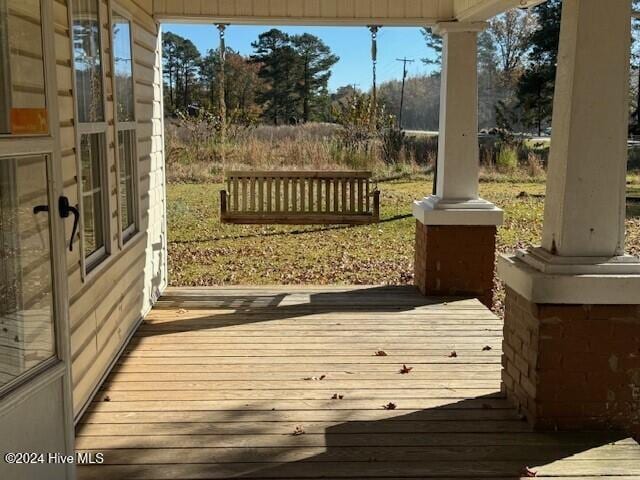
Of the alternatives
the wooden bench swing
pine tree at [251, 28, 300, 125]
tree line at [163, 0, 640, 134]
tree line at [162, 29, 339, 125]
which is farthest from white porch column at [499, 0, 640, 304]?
pine tree at [251, 28, 300, 125]

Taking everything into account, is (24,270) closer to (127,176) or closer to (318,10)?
(127,176)

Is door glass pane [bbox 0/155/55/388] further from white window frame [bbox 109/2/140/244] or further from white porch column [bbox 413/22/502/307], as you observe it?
white porch column [bbox 413/22/502/307]

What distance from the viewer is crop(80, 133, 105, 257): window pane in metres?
3.67

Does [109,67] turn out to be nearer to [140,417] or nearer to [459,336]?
[140,417]

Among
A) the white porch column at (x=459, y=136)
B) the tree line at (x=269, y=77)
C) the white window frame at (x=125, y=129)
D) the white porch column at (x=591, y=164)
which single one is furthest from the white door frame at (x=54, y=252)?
the tree line at (x=269, y=77)

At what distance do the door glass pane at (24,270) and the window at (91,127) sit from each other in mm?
1066

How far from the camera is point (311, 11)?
5.85 metres

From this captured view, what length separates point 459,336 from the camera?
4.78 metres

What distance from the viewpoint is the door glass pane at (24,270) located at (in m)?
2.21

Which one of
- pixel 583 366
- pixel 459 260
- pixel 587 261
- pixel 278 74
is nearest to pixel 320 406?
pixel 583 366

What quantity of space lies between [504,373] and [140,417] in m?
1.86

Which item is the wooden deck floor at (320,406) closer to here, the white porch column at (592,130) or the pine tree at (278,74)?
the white porch column at (592,130)

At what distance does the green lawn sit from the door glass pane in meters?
4.63

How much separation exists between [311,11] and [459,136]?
1626 millimetres
